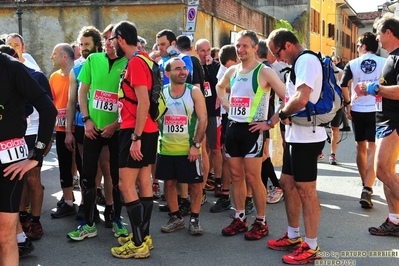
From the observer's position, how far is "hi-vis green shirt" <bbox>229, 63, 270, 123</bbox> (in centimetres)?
539

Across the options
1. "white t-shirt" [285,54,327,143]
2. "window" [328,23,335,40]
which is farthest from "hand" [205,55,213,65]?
"window" [328,23,335,40]

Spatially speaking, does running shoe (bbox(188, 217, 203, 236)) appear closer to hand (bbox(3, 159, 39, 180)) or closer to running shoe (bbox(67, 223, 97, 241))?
running shoe (bbox(67, 223, 97, 241))

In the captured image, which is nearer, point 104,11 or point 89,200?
point 89,200

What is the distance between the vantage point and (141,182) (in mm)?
4980

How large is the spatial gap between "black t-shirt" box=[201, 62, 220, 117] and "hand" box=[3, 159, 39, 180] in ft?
14.0

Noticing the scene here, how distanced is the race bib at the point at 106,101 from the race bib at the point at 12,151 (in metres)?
1.69

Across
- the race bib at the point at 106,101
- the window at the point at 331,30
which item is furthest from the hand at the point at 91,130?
the window at the point at 331,30

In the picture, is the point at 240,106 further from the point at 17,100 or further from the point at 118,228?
the point at 17,100

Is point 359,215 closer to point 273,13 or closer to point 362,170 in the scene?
point 362,170

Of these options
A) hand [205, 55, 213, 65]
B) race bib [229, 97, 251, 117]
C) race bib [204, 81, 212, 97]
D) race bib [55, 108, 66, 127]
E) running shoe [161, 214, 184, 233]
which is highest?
hand [205, 55, 213, 65]

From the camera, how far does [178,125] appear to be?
575 cm

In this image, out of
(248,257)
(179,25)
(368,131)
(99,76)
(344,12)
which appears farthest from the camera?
(344,12)

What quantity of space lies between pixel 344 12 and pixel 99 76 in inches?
2096

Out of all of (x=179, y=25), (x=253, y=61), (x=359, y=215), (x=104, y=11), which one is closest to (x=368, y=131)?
(x=359, y=215)
